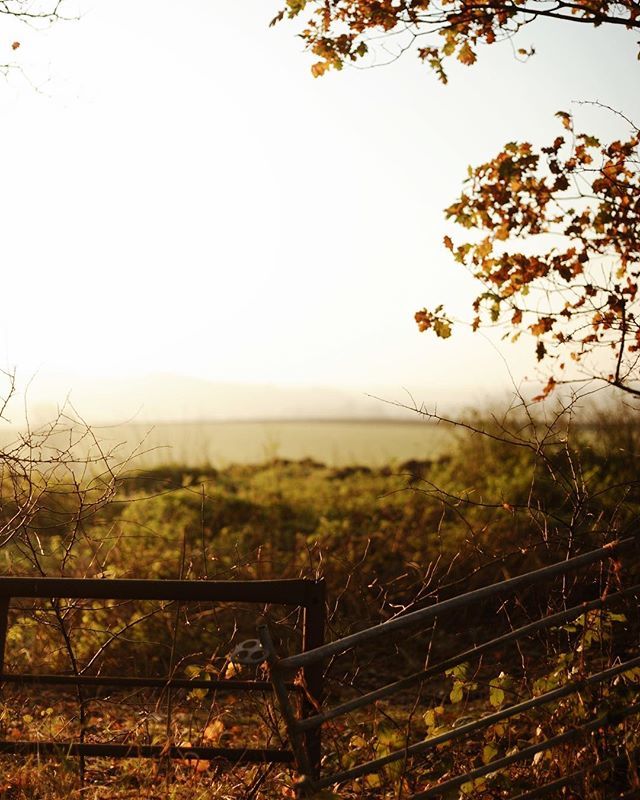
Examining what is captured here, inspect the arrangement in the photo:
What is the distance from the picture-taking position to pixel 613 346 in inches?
232

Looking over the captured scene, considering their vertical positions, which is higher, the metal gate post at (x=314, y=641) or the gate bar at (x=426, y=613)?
the gate bar at (x=426, y=613)

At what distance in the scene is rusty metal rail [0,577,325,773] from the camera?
13.1ft

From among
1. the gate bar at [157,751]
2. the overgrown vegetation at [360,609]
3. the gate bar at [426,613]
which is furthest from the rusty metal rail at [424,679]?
the gate bar at [157,751]

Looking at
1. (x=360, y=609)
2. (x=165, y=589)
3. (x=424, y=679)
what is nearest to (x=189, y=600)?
(x=165, y=589)

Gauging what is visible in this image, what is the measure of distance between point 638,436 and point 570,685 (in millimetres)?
11236

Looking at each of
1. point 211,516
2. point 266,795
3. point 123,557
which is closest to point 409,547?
point 211,516

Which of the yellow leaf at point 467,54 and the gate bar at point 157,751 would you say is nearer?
the gate bar at point 157,751

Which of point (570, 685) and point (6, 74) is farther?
point (6, 74)

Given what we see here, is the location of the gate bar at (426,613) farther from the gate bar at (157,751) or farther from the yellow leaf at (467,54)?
the yellow leaf at (467,54)

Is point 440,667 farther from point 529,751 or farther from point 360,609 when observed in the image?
point 360,609

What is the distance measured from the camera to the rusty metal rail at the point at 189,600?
399cm

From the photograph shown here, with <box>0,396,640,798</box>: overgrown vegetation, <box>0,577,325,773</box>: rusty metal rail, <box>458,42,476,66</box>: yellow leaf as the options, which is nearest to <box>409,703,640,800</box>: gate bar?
<box>0,396,640,798</box>: overgrown vegetation

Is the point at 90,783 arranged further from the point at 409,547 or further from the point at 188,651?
the point at 409,547

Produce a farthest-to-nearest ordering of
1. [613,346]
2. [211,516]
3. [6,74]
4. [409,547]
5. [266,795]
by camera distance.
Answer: [211,516]
[409,547]
[6,74]
[613,346]
[266,795]
